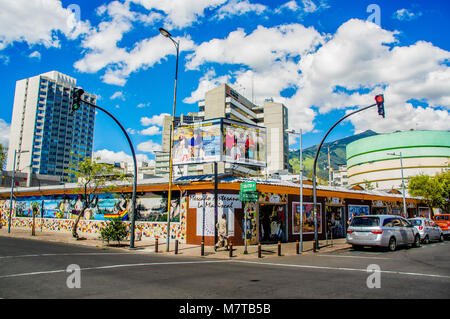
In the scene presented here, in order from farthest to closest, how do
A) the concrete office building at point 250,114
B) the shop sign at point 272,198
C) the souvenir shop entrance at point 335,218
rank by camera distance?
the concrete office building at point 250,114
the souvenir shop entrance at point 335,218
the shop sign at point 272,198

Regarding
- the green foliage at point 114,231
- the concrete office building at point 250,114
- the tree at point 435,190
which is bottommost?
the green foliage at point 114,231

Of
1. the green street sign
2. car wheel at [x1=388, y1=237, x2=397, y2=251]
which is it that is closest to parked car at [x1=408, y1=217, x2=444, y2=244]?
car wheel at [x1=388, y1=237, x2=397, y2=251]

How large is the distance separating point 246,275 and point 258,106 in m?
108

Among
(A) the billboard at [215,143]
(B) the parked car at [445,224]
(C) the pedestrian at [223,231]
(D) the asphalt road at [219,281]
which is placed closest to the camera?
(D) the asphalt road at [219,281]

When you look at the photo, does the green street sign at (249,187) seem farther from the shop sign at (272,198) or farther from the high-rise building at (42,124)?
the high-rise building at (42,124)

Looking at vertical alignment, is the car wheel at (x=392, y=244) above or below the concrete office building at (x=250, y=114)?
below

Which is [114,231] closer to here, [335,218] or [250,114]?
[335,218]

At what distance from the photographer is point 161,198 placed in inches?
855

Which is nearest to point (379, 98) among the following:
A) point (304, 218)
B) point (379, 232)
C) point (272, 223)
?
point (379, 232)

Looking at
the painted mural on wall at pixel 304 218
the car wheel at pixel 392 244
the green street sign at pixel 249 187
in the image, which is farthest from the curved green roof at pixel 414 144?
the green street sign at pixel 249 187

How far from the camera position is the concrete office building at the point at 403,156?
7969cm

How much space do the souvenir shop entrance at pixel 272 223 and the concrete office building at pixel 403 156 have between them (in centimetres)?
6076

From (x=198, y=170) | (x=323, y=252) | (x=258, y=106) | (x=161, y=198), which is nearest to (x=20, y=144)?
(x=198, y=170)
